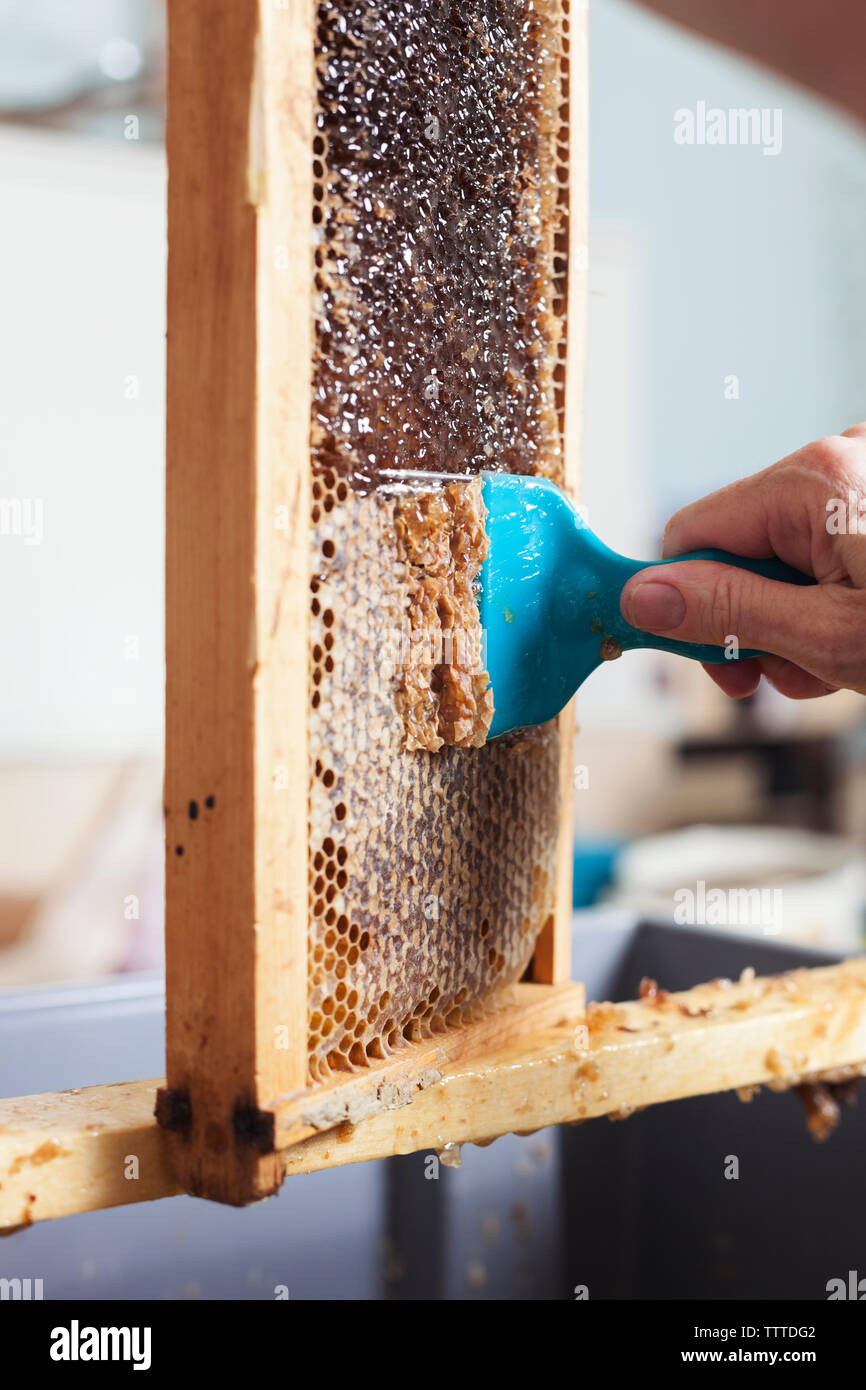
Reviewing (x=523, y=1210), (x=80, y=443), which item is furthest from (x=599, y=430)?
(x=523, y=1210)

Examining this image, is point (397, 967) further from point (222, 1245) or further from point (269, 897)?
point (222, 1245)

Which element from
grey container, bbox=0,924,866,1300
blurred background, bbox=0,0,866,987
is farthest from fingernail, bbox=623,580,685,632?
grey container, bbox=0,924,866,1300

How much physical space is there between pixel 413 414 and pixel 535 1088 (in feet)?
1.24

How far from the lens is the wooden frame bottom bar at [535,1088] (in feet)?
1.78

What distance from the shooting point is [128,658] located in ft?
9.48

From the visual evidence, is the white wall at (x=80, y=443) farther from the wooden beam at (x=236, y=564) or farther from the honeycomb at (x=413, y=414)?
the wooden beam at (x=236, y=564)

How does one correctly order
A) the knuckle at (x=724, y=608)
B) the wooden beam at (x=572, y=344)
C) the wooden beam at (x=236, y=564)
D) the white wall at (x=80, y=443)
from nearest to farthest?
the wooden beam at (x=236, y=564) → the knuckle at (x=724, y=608) → the wooden beam at (x=572, y=344) → the white wall at (x=80, y=443)

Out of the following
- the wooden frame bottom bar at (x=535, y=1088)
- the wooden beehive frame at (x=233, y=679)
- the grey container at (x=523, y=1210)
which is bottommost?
the grey container at (x=523, y=1210)

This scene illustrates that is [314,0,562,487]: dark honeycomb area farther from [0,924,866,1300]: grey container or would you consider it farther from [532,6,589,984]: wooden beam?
[0,924,866,1300]: grey container

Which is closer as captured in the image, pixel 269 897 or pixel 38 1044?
pixel 269 897

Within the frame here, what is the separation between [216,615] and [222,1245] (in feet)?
2.08

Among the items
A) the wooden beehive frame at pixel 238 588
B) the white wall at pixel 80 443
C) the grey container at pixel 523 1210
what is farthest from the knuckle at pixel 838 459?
the white wall at pixel 80 443

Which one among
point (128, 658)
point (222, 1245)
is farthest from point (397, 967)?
point (128, 658)
